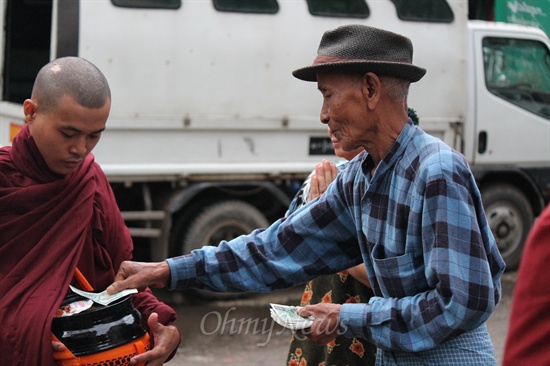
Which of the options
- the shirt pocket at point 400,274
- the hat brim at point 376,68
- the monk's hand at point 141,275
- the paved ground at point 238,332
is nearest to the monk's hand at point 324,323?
the shirt pocket at point 400,274

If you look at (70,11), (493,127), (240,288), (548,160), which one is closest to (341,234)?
(240,288)

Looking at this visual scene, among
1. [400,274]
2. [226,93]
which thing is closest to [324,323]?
[400,274]

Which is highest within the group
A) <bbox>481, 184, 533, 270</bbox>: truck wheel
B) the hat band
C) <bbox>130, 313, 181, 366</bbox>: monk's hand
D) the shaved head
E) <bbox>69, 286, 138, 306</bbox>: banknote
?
the hat band

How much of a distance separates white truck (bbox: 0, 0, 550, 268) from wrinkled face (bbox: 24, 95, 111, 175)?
4.03m

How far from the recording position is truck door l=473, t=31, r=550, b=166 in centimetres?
790

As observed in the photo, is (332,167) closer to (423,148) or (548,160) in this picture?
(423,148)

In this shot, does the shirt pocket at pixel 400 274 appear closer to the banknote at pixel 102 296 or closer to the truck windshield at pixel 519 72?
the banknote at pixel 102 296

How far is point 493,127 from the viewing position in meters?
7.98

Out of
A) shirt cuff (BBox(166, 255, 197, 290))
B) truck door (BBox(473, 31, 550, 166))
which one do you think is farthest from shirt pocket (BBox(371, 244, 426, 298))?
truck door (BBox(473, 31, 550, 166))

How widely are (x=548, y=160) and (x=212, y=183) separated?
137 inches

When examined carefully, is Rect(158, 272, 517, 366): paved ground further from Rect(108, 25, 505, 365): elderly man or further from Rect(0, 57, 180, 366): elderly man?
Rect(0, 57, 180, 366): elderly man

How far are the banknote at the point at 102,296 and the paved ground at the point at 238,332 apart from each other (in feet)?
11.4

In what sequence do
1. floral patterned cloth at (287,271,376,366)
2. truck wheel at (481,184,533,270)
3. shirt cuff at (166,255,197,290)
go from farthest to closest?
truck wheel at (481,184,533,270) < floral patterned cloth at (287,271,376,366) < shirt cuff at (166,255,197,290)

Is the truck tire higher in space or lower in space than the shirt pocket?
lower
